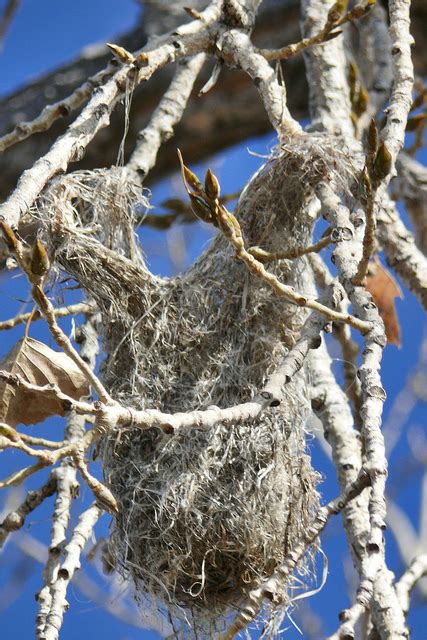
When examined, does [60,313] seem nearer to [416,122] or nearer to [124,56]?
[124,56]

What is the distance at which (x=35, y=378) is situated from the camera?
1.54 meters

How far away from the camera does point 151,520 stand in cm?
166

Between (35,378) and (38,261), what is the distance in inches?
12.4

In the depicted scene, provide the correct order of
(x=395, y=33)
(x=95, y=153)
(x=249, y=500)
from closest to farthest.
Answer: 1. (x=249, y=500)
2. (x=395, y=33)
3. (x=95, y=153)

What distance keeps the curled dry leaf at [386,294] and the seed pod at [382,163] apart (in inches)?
29.7

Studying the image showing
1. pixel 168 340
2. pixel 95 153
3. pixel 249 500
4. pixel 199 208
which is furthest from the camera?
pixel 95 153

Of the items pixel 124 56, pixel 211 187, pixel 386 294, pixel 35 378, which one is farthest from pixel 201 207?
pixel 386 294

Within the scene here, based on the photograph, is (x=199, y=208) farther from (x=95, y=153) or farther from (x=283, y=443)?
(x=95, y=153)

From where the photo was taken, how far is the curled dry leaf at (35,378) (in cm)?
145

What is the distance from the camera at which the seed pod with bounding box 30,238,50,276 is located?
1.27 m

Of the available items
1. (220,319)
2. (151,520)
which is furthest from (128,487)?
(220,319)

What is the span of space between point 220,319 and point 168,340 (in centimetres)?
10

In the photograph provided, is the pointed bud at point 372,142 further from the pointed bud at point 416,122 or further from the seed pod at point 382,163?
the pointed bud at point 416,122

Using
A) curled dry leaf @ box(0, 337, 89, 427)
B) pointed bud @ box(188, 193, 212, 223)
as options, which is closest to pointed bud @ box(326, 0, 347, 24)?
pointed bud @ box(188, 193, 212, 223)
